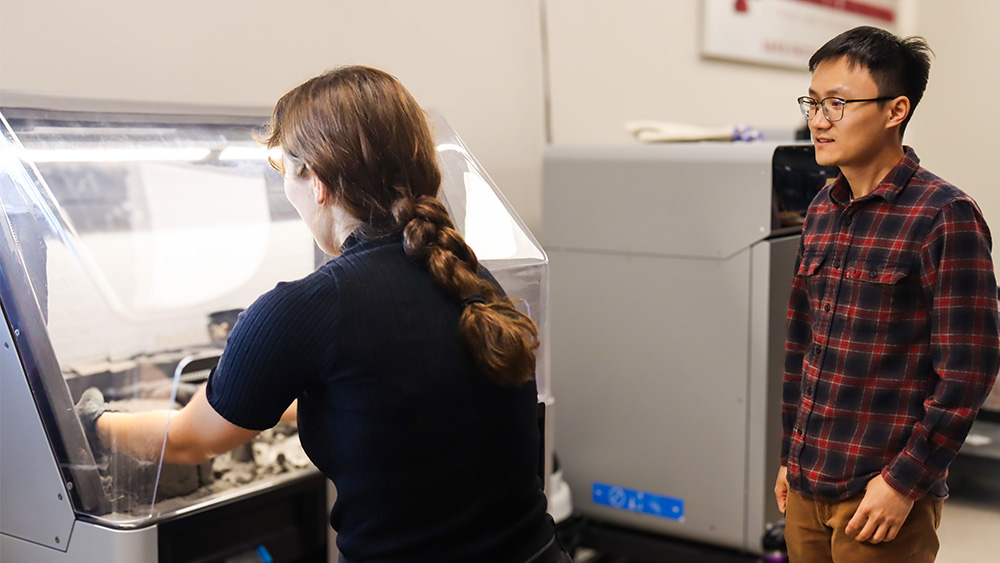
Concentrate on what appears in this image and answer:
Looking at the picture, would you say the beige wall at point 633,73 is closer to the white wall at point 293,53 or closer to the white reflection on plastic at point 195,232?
the white wall at point 293,53

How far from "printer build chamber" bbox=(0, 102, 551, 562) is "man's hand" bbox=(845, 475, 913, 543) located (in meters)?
0.61

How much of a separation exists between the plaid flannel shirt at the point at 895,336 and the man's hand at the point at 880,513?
0.06 ft

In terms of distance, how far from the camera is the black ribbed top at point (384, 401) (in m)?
1.00

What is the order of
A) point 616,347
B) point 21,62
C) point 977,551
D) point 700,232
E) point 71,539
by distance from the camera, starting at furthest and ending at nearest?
point 616,347, point 700,232, point 21,62, point 977,551, point 71,539

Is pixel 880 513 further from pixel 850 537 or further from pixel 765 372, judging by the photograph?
pixel 765 372

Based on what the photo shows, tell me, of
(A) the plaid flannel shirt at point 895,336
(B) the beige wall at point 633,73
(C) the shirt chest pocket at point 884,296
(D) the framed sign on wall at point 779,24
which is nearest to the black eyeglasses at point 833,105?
(A) the plaid flannel shirt at point 895,336

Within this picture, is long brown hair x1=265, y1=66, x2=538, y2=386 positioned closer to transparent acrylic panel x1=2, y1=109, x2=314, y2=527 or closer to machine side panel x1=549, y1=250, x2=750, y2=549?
transparent acrylic panel x1=2, y1=109, x2=314, y2=527

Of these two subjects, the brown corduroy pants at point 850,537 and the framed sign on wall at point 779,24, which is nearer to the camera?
the brown corduroy pants at point 850,537

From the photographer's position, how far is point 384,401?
1002 mm

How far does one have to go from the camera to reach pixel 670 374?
87.4 inches

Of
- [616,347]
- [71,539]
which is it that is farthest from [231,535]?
[616,347]

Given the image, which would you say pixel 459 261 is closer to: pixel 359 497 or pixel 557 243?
pixel 359 497

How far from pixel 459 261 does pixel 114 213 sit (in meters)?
1.01

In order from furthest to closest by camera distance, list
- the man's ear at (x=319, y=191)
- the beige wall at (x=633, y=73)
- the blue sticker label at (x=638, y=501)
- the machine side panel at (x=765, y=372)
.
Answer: the beige wall at (x=633, y=73) → the blue sticker label at (x=638, y=501) → the machine side panel at (x=765, y=372) → the man's ear at (x=319, y=191)
